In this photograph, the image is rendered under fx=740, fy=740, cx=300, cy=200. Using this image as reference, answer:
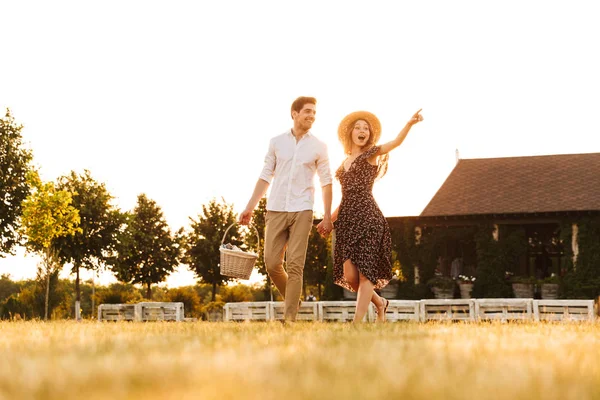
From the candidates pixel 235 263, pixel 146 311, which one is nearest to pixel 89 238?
pixel 146 311

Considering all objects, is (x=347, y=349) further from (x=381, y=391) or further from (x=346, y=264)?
(x=346, y=264)

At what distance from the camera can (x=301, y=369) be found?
114 inches

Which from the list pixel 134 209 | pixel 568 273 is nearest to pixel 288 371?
pixel 568 273

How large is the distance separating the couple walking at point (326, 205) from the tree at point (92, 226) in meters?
29.6

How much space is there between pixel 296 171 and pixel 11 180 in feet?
99.8

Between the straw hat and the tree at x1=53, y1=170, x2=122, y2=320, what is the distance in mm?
29552

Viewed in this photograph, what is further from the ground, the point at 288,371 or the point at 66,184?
the point at 66,184

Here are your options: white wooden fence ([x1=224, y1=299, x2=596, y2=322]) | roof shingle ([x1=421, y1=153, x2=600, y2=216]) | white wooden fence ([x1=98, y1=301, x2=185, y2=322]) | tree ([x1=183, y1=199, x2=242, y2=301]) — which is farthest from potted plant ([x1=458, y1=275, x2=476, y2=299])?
tree ([x1=183, y1=199, x2=242, y2=301])

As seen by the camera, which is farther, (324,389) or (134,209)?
(134,209)

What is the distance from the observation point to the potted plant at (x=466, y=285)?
2852cm

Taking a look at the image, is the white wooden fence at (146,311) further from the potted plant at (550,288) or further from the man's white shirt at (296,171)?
the man's white shirt at (296,171)

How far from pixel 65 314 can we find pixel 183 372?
28.3 metres

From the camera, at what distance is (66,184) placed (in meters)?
38.0

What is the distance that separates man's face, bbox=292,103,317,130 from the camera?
25.6 ft
